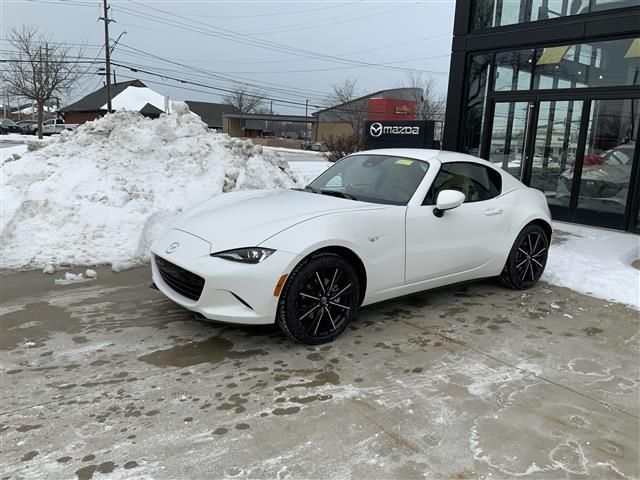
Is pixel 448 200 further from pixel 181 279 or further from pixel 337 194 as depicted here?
pixel 181 279

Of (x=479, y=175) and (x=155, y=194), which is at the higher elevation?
(x=479, y=175)

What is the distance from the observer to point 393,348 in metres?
4.02

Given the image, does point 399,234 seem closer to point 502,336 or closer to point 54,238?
point 502,336

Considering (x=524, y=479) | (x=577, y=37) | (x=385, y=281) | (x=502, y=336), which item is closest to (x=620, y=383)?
(x=502, y=336)

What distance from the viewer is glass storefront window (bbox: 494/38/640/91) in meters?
8.64

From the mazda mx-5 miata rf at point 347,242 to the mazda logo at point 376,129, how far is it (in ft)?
24.8

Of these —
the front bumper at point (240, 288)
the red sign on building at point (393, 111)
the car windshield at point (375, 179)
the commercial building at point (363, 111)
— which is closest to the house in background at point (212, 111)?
the commercial building at point (363, 111)

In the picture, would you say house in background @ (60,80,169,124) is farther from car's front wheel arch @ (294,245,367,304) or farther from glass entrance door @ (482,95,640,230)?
car's front wheel arch @ (294,245,367,304)

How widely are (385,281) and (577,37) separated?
24.2 feet

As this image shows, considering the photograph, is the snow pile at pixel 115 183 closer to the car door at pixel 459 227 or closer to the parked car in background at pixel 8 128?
the car door at pixel 459 227

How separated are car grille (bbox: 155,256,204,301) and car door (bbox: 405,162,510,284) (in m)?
1.76

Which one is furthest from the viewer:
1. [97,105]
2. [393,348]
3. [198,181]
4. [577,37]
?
[97,105]

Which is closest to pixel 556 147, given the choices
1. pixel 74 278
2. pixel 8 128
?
pixel 74 278

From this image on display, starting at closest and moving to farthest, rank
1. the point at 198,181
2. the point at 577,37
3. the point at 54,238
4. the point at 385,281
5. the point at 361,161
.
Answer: the point at 385,281, the point at 361,161, the point at 54,238, the point at 198,181, the point at 577,37
